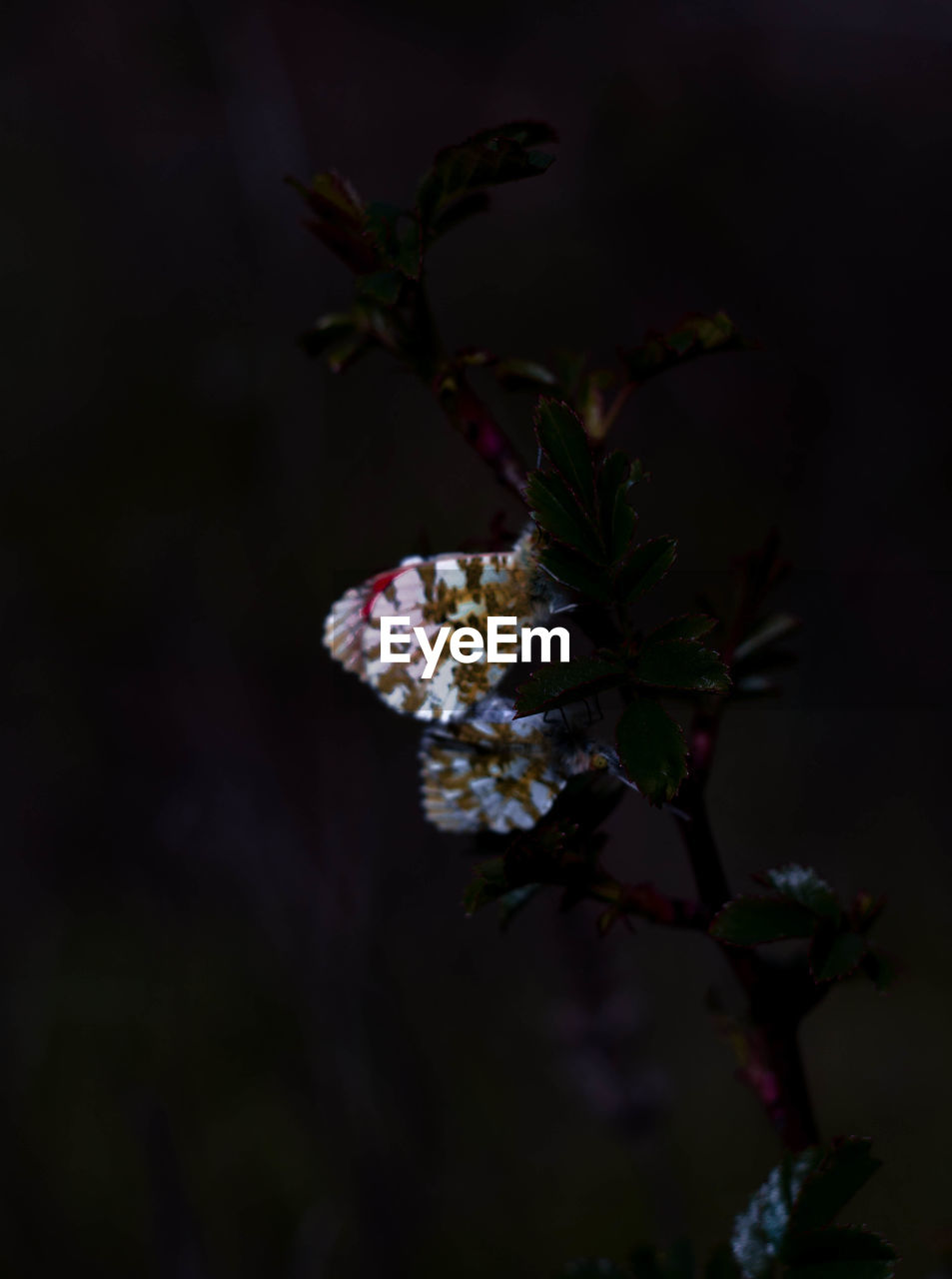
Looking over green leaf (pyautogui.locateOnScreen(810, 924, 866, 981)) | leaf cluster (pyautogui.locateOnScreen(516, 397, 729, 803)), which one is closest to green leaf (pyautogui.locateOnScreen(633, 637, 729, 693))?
leaf cluster (pyautogui.locateOnScreen(516, 397, 729, 803))

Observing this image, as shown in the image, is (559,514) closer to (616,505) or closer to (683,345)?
(616,505)

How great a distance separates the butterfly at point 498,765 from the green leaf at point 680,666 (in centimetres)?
6

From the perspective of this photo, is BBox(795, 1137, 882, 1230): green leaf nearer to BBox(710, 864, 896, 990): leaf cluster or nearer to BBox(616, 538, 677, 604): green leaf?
BBox(710, 864, 896, 990): leaf cluster

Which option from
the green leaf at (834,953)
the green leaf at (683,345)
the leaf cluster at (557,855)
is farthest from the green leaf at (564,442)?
the green leaf at (834,953)

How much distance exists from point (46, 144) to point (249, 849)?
4.19 m

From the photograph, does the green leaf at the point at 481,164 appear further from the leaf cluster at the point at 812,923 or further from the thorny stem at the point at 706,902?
the leaf cluster at the point at 812,923

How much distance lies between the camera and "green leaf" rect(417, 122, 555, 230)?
59cm

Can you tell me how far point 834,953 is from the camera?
0.65 metres

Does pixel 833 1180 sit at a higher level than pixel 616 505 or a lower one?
lower

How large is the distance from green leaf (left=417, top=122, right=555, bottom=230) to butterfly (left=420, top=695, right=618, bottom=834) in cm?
33

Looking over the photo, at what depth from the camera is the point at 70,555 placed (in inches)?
158

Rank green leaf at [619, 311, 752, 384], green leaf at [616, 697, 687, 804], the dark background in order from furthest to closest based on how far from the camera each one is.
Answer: the dark background
green leaf at [619, 311, 752, 384]
green leaf at [616, 697, 687, 804]

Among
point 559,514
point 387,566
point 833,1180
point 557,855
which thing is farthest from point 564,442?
point 387,566

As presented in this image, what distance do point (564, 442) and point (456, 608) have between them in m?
0.13
